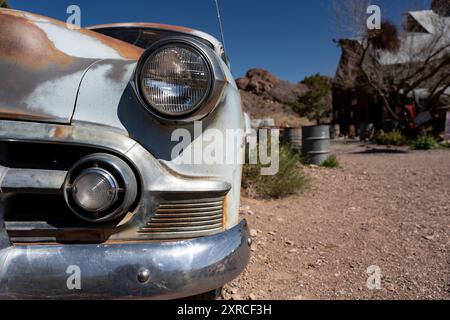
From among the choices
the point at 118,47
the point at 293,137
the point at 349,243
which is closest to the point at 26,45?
the point at 118,47

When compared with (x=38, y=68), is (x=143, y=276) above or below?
below

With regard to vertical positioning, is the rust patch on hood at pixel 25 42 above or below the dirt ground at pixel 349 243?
above

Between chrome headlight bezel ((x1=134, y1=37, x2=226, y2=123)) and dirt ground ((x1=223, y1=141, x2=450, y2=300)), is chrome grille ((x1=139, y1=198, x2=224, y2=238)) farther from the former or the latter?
dirt ground ((x1=223, y1=141, x2=450, y2=300))

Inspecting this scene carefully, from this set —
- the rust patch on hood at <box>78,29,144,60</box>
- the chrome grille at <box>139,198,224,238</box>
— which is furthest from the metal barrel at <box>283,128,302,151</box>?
the chrome grille at <box>139,198,224,238</box>

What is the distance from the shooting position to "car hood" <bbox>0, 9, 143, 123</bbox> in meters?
1.22

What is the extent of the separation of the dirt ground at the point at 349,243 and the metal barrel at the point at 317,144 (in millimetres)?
2110

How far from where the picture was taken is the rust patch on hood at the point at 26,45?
1.30 m

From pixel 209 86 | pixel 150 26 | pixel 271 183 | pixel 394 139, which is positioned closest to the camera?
pixel 209 86

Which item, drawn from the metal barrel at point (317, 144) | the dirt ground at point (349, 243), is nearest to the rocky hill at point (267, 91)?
the metal barrel at point (317, 144)

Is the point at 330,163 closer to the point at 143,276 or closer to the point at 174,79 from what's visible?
the point at 174,79

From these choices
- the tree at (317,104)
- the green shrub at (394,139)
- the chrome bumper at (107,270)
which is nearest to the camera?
the chrome bumper at (107,270)

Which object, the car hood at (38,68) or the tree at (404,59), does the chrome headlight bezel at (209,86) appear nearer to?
the car hood at (38,68)

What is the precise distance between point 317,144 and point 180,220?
6072 millimetres

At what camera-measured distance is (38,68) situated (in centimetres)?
131
